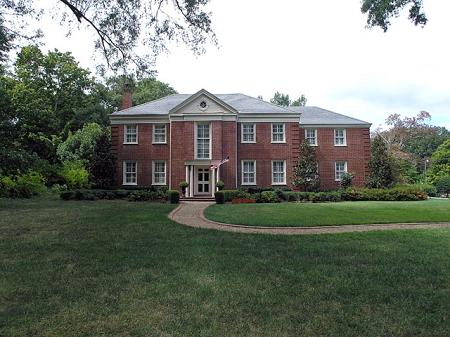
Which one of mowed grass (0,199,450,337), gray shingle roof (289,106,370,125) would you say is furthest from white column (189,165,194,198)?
mowed grass (0,199,450,337)

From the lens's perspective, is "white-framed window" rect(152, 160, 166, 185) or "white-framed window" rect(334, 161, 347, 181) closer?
"white-framed window" rect(152, 160, 166, 185)

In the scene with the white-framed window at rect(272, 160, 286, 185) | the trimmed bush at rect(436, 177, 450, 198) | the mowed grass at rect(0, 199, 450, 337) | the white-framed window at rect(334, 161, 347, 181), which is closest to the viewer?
the mowed grass at rect(0, 199, 450, 337)

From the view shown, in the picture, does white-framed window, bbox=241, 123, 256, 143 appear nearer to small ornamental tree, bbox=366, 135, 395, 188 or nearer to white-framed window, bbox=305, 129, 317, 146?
white-framed window, bbox=305, 129, 317, 146

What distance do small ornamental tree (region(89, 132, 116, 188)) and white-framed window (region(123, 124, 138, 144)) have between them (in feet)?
8.14

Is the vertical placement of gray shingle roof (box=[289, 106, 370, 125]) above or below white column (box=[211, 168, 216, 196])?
above

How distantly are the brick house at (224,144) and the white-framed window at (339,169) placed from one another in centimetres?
3

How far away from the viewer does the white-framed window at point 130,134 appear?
1113 inches

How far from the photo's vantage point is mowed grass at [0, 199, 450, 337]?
4.31m

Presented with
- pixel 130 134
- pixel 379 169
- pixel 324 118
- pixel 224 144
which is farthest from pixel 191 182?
pixel 379 169

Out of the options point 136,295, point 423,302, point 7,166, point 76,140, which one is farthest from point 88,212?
point 76,140

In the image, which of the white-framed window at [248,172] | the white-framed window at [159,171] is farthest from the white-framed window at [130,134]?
the white-framed window at [248,172]

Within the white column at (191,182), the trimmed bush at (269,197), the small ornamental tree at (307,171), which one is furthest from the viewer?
the white column at (191,182)

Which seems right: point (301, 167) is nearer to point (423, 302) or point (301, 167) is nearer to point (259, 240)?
point (259, 240)

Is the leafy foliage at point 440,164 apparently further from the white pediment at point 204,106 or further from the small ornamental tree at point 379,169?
the white pediment at point 204,106
